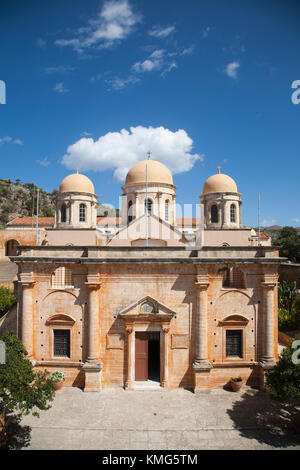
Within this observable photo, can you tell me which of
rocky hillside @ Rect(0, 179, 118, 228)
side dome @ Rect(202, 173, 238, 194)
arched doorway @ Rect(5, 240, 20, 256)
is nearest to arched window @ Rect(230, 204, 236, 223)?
side dome @ Rect(202, 173, 238, 194)

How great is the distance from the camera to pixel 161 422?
11.5 m

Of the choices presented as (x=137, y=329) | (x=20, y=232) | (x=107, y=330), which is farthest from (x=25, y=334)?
(x=20, y=232)

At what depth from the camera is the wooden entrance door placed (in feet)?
46.6

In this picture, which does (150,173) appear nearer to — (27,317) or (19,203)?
(27,317)

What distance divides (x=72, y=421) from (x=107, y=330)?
3861 millimetres

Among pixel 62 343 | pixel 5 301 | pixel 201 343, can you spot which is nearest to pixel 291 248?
pixel 201 343

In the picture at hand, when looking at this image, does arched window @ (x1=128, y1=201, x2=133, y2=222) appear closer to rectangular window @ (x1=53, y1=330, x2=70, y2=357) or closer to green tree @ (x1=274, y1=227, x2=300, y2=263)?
rectangular window @ (x1=53, y1=330, x2=70, y2=357)

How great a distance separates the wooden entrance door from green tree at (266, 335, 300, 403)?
5.67m

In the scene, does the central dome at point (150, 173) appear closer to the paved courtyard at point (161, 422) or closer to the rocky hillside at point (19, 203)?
the paved courtyard at point (161, 422)

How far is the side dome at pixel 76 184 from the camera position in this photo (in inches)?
1147

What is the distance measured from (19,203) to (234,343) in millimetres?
74897

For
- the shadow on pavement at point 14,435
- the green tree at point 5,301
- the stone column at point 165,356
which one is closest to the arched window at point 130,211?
the green tree at point 5,301

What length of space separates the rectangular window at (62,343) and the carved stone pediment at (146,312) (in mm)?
2906

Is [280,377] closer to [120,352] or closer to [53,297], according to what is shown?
[120,352]
